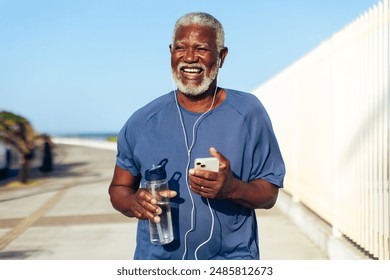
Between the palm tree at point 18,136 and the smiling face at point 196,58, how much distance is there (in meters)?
13.5

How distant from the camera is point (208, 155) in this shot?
2.69m

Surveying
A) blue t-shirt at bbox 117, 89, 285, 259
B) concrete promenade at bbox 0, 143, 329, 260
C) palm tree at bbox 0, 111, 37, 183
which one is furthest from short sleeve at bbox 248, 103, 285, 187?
palm tree at bbox 0, 111, 37, 183

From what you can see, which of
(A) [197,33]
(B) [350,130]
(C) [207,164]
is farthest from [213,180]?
(B) [350,130]

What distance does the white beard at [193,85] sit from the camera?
2754 mm

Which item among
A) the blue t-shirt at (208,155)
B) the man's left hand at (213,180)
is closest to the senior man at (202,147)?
the blue t-shirt at (208,155)

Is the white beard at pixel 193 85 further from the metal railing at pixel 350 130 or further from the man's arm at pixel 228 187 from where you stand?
the metal railing at pixel 350 130

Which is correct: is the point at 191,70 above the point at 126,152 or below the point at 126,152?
above

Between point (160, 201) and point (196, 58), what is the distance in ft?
2.11

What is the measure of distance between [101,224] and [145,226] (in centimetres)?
646

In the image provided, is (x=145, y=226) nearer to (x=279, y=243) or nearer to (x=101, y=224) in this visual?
(x=279, y=243)

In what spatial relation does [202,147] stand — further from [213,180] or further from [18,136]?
[18,136]

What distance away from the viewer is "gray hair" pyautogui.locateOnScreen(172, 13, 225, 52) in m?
2.75

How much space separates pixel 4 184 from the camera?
16.1 metres
